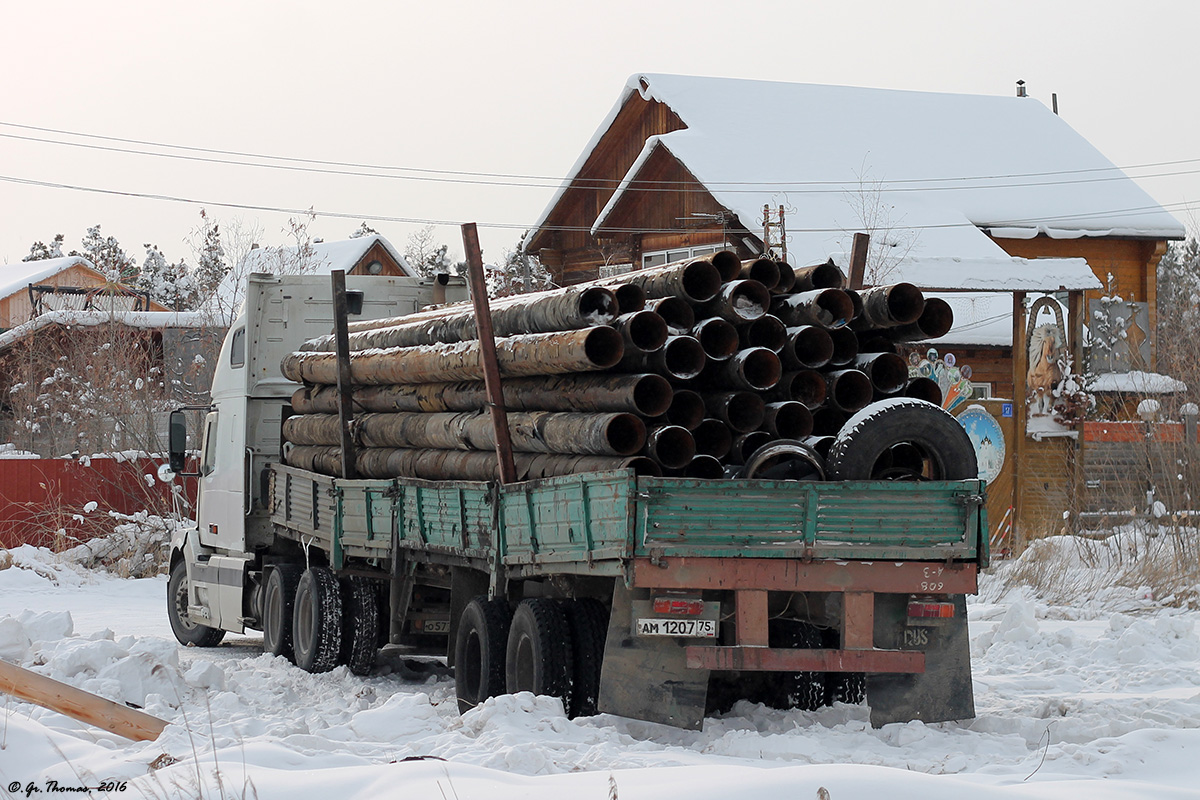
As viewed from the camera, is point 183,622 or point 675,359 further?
point 183,622

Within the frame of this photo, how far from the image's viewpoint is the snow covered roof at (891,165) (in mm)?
27422

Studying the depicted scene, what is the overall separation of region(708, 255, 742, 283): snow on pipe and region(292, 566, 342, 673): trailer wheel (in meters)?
5.39

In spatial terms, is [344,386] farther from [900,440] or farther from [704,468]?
[900,440]

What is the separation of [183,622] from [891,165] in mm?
18876

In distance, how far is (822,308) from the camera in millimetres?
9758

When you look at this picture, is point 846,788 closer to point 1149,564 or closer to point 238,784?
point 238,784

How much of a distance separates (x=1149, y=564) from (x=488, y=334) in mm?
9097

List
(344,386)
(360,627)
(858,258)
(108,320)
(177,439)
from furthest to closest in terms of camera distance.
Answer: (108,320) → (177,439) → (344,386) → (360,627) → (858,258)

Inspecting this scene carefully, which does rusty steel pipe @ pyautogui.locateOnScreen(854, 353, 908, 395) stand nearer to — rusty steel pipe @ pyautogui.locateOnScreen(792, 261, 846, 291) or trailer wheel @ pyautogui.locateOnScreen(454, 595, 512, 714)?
rusty steel pipe @ pyautogui.locateOnScreen(792, 261, 846, 291)

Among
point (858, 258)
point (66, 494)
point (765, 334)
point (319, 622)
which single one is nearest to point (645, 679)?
point (765, 334)

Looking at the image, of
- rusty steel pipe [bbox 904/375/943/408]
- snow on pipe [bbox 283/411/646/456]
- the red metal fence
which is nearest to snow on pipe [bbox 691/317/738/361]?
snow on pipe [bbox 283/411/646/456]

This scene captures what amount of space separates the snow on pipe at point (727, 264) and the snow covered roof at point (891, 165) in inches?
621

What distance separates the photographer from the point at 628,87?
3206 centimetres

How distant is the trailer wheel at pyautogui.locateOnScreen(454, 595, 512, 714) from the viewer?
10016 mm
